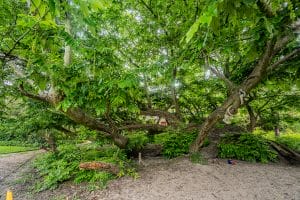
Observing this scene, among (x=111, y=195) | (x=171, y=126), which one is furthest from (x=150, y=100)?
(x=111, y=195)

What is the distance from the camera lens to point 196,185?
4.07 meters

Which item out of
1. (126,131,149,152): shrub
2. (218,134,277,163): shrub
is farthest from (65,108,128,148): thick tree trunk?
(218,134,277,163): shrub

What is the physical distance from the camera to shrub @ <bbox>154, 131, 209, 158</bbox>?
589cm

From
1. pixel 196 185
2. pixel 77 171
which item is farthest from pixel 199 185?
pixel 77 171

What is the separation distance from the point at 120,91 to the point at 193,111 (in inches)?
195

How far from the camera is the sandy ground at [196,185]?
3.78 m

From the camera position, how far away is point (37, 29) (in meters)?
2.08

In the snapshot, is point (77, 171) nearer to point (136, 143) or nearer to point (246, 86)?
point (136, 143)

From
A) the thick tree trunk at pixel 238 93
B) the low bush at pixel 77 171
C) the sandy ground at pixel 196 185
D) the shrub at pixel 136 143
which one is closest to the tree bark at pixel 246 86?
the thick tree trunk at pixel 238 93

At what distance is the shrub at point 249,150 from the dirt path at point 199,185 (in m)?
0.61

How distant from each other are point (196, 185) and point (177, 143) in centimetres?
204

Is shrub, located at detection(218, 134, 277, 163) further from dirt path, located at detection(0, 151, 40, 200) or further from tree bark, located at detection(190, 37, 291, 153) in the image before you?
dirt path, located at detection(0, 151, 40, 200)

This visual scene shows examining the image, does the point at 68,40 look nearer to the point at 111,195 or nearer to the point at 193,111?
the point at 111,195

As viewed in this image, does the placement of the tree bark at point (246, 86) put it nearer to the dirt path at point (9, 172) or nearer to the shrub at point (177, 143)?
the shrub at point (177, 143)
